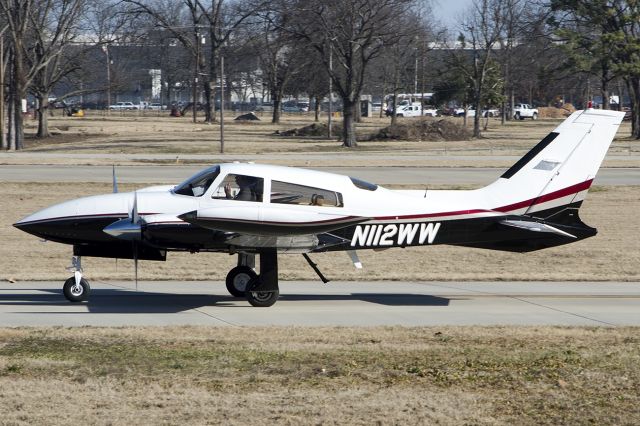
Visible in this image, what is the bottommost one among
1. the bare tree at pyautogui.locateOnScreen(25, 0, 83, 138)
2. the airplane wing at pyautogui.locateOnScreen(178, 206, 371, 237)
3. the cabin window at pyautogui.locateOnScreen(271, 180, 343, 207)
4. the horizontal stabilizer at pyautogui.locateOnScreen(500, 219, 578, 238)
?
the horizontal stabilizer at pyautogui.locateOnScreen(500, 219, 578, 238)

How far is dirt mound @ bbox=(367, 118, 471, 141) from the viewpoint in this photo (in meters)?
71.1

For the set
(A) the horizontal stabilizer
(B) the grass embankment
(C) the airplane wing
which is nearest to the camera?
(B) the grass embankment

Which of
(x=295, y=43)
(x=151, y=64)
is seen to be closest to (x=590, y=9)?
(x=295, y=43)

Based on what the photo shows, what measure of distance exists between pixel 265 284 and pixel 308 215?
4.71ft

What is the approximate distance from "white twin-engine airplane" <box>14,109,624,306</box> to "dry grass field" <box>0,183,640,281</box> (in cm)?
319

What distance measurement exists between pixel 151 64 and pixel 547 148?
511 ft

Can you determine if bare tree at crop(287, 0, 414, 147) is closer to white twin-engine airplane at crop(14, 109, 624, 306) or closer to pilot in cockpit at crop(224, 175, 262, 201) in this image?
white twin-engine airplane at crop(14, 109, 624, 306)

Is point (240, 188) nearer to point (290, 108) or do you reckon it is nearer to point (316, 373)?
point (316, 373)

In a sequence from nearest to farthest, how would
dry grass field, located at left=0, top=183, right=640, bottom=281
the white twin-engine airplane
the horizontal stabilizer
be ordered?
the white twin-engine airplane
the horizontal stabilizer
dry grass field, located at left=0, top=183, right=640, bottom=281

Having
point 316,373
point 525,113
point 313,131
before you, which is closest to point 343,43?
point 313,131

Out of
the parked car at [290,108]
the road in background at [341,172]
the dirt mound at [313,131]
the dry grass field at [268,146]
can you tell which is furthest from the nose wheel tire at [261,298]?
the parked car at [290,108]

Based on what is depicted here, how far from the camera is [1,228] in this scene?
2470 centimetres

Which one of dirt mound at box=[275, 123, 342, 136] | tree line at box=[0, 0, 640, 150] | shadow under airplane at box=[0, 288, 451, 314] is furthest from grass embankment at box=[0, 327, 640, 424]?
dirt mound at box=[275, 123, 342, 136]

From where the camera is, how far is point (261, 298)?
15.4 meters
